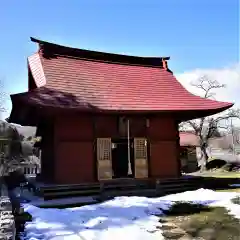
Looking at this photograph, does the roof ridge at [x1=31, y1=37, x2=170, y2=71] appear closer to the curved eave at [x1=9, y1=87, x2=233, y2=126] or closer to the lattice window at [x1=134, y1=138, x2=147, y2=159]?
the curved eave at [x1=9, y1=87, x2=233, y2=126]

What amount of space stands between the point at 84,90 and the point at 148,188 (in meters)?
4.54

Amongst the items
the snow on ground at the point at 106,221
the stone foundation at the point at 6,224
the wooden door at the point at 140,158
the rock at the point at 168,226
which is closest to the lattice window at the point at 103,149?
the wooden door at the point at 140,158

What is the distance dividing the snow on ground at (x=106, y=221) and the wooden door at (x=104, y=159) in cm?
205

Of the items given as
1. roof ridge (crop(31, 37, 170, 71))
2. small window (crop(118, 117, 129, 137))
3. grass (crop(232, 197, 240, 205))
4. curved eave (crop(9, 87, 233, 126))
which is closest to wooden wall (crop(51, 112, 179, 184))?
small window (crop(118, 117, 129, 137))

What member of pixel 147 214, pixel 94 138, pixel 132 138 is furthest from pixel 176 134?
pixel 147 214

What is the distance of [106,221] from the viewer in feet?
23.3

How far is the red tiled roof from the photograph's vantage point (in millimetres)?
11852

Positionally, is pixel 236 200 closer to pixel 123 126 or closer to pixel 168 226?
pixel 168 226

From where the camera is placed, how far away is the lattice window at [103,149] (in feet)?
39.2

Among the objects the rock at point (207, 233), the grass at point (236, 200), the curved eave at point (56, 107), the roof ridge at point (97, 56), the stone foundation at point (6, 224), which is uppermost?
the roof ridge at point (97, 56)

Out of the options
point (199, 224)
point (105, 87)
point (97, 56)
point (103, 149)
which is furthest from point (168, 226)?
point (97, 56)

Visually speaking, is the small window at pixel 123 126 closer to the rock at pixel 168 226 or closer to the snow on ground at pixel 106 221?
the snow on ground at pixel 106 221

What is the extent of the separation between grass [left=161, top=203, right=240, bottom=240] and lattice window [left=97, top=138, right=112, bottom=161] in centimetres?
371

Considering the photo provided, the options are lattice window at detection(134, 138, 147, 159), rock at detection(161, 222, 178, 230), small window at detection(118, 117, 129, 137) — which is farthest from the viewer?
lattice window at detection(134, 138, 147, 159)
